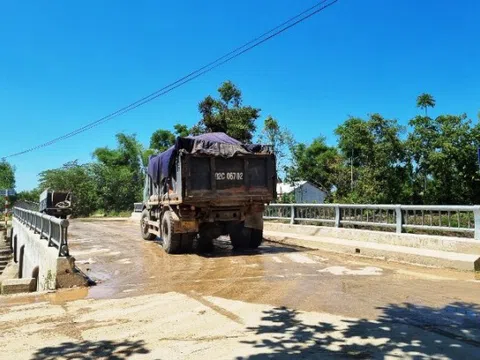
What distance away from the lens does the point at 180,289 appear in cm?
763

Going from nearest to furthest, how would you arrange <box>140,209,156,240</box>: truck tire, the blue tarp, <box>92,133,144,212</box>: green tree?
the blue tarp → <box>140,209,156,240</box>: truck tire → <box>92,133,144,212</box>: green tree

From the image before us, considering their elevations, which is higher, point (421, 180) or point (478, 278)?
point (421, 180)

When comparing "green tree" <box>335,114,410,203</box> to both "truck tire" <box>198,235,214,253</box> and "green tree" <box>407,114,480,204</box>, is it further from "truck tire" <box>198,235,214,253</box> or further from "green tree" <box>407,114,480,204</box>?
"truck tire" <box>198,235,214,253</box>

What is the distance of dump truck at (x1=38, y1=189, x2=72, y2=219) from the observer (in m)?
28.5

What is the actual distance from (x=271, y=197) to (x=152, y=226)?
497cm

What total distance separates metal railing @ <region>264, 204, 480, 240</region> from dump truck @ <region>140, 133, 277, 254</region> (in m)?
2.72

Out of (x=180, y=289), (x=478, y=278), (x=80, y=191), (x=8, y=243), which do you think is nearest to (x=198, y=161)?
(x=180, y=289)

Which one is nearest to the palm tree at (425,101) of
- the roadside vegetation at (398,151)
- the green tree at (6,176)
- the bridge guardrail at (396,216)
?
the roadside vegetation at (398,151)

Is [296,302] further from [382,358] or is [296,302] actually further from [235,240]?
[235,240]

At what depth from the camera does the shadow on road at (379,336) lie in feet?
14.2

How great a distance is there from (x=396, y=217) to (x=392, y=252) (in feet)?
4.62

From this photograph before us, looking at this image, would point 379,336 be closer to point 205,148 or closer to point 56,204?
point 205,148

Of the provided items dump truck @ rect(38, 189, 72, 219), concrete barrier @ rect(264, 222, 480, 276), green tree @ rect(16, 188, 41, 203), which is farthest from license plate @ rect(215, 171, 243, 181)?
green tree @ rect(16, 188, 41, 203)

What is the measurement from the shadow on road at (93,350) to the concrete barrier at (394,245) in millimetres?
6688
